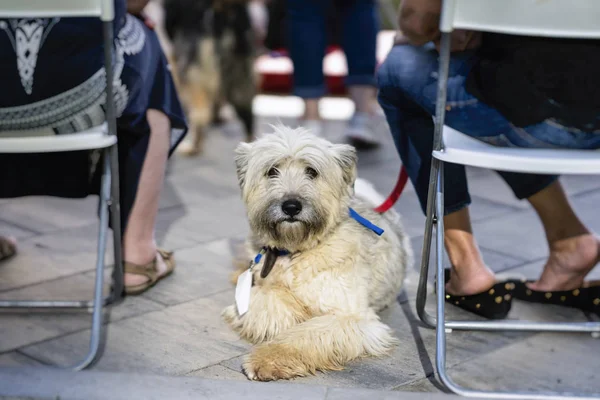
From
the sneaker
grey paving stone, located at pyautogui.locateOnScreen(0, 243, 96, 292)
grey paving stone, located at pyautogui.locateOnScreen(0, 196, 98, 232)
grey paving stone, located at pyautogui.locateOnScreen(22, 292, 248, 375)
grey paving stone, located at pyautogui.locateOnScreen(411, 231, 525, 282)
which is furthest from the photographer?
the sneaker

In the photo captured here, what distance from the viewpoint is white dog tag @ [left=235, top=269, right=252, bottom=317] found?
297 centimetres

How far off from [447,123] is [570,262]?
2.77ft

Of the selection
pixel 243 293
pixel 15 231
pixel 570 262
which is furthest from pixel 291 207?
pixel 15 231

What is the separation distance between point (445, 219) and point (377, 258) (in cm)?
32

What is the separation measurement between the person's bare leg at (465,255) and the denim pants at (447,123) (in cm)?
9

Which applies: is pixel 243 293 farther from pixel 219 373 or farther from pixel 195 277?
pixel 195 277

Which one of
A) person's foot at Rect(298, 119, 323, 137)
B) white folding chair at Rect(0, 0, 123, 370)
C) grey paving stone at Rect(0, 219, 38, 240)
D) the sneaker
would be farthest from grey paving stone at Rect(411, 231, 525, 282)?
person's foot at Rect(298, 119, 323, 137)

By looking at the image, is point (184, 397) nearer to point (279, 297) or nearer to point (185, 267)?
point (279, 297)

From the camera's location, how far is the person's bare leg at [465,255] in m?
3.22

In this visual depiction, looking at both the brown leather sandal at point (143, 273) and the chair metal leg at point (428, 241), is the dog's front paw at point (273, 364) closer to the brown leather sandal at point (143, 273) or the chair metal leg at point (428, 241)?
the chair metal leg at point (428, 241)

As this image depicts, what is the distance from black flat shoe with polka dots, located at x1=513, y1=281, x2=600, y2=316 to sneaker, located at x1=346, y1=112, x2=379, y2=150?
292cm

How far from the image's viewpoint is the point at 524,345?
303 centimetres

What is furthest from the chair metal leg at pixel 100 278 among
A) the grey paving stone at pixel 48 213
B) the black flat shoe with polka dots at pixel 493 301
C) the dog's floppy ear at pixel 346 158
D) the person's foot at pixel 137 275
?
the grey paving stone at pixel 48 213

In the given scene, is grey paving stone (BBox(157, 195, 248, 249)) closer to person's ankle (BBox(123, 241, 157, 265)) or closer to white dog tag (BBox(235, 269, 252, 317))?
person's ankle (BBox(123, 241, 157, 265))
